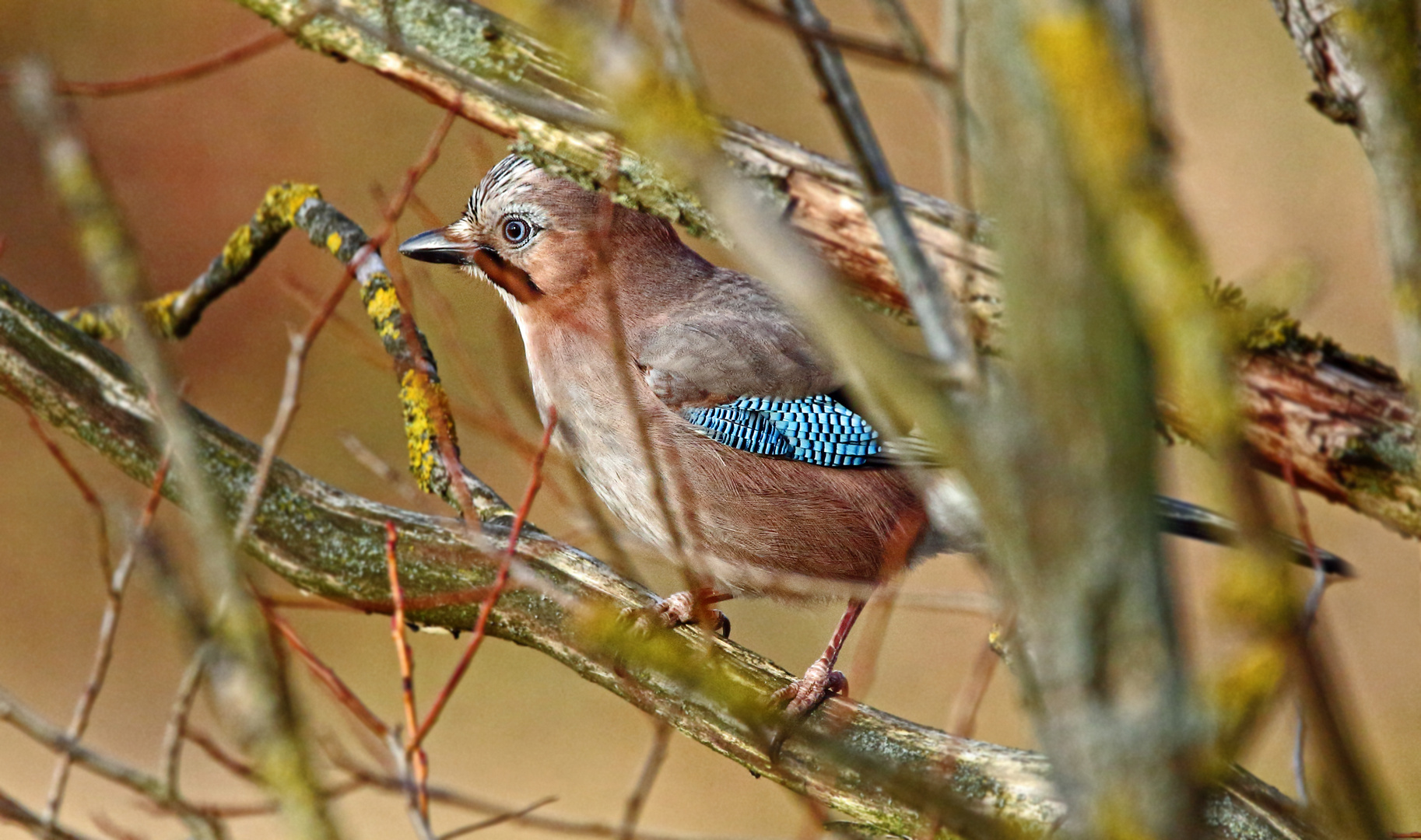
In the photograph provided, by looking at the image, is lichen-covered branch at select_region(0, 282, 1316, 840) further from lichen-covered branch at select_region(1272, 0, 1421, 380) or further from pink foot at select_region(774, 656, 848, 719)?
lichen-covered branch at select_region(1272, 0, 1421, 380)

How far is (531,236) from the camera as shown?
379 centimetres

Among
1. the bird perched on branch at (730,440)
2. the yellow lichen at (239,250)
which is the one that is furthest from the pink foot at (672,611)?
the yellow lichen at (239,250)

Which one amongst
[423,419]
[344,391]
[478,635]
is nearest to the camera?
[478,635]

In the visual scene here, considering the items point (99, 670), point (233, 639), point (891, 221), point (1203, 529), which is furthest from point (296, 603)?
point (1203, 529)

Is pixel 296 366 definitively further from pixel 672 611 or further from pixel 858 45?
pixel 672 611

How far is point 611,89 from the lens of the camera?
4.06 ft

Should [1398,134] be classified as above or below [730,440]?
below

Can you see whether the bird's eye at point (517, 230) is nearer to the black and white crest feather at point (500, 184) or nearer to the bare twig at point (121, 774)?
the black and white crest feather at point (500, 184)

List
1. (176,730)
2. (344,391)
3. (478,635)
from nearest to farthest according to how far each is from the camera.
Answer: (176,730), (478,635), (344,391)

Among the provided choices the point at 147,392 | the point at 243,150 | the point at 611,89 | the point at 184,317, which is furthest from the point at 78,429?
the point at 243,150

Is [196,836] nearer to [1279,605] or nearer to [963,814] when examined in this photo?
[963,814]

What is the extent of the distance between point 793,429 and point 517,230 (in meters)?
0.98

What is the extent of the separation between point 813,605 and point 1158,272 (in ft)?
9.08

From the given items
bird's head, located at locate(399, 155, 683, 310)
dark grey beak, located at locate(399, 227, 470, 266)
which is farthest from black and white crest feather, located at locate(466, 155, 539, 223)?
dark grey beak, located at locate(399, 227, 470, 266)
